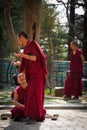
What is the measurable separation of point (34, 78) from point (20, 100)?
598 millimetres

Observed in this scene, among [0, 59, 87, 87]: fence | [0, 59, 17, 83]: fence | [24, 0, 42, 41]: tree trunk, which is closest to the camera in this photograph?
[24, 0, 42, 41]: tree trunk

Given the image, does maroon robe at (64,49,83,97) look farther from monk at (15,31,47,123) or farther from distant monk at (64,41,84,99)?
monk at (15,31,47,123)

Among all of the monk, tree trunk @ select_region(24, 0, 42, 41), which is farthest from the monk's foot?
tree trunk @ select_region(24, 0, 42, 41)

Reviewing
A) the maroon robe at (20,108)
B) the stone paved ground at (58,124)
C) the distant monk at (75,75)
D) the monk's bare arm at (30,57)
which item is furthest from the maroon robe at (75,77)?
the monk's bare arm at (30,57)

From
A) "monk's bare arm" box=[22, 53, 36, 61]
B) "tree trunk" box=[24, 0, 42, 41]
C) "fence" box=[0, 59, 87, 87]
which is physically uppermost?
"tree trunk" box=[24, 0, 42, 41]

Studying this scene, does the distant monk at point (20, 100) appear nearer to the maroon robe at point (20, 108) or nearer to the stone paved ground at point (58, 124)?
the maroon robe at point (20, 108)

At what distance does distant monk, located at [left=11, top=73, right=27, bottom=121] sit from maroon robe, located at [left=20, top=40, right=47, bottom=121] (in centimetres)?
13

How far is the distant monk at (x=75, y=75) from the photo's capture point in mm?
11789

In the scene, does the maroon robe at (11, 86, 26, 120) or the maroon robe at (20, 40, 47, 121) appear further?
the maroon robe at (11, 86, 26, 120)

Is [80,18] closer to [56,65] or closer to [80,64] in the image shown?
[56,65]

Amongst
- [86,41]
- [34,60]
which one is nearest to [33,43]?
[34,60]

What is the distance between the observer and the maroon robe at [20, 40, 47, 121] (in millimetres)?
7305

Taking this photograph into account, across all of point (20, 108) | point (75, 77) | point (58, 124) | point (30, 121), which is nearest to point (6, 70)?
point (75, 77)

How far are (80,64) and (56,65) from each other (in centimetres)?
811
